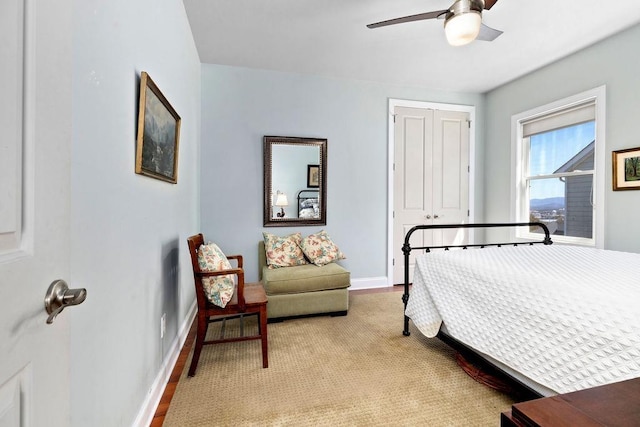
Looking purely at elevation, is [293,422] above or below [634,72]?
below

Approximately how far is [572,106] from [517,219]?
1.41 metres

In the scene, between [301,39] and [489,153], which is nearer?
[301,39]

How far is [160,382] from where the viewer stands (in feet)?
5.67

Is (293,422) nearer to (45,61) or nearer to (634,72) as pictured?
(45,61)

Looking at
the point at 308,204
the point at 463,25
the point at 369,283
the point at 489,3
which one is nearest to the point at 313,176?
the point at 308,204

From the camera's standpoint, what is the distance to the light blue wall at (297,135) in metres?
3.42

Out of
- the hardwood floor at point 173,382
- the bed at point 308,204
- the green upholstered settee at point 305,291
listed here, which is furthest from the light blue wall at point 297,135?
the hardwood floor at point 173,382

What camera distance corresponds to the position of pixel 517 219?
3.85m

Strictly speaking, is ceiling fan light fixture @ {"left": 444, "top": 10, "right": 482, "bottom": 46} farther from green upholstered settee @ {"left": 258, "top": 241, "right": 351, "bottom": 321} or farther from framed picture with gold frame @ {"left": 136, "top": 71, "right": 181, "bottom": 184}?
green upholstered settee @ {"left": 258, "top": 241, "right": 351, "bottom": 321}

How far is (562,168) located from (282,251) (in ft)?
10.8

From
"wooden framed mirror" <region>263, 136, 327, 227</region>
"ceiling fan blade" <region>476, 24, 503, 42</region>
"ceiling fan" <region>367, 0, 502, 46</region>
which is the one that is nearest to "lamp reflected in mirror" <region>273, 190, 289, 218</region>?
"wooden framed mirror" <region>263, 136, 327, 227</region>

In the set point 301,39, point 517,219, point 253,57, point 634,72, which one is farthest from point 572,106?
point 253,57

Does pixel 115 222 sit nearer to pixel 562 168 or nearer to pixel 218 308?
pixel 218 308

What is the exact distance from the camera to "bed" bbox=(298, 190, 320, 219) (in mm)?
3617
